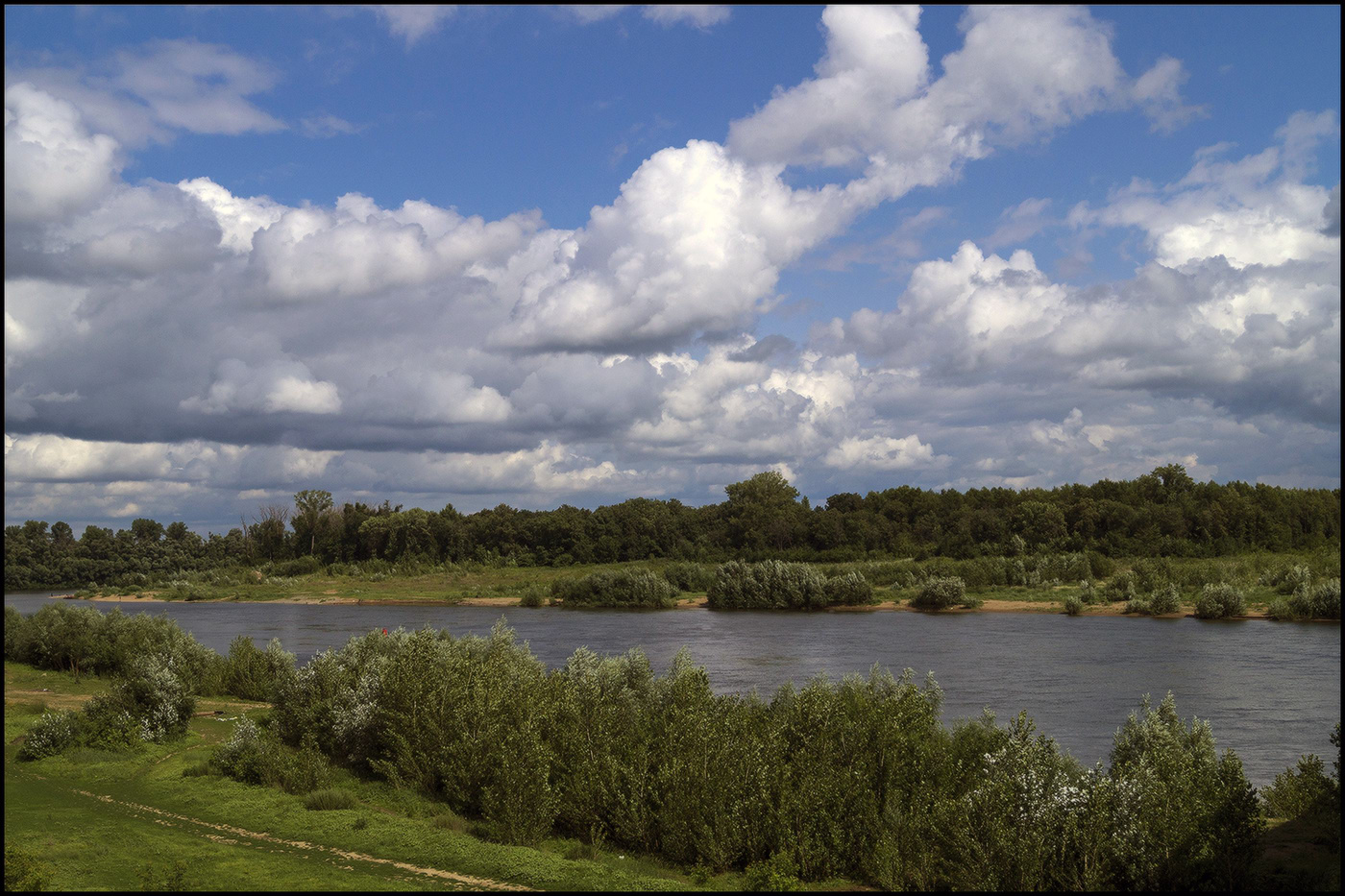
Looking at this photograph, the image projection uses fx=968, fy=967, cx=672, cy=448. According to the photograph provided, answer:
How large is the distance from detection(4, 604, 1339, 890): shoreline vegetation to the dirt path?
0.35ft

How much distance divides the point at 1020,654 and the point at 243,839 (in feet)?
129

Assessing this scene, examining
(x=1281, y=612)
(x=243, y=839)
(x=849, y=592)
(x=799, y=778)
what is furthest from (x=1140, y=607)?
(x=243, y=839)

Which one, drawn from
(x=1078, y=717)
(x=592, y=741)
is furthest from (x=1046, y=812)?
(x=1078, y=717)

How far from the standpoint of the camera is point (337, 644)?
187ft

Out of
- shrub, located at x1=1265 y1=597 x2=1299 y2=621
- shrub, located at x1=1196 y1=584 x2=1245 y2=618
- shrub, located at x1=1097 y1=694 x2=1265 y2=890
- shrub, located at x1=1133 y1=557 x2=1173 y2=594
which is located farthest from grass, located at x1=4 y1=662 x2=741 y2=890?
shrub, located at x1=1133 y1=557 x2=1173 y2=594

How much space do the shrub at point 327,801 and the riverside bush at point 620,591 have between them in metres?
62.6

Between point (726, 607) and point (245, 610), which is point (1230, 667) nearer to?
point (726, 607)

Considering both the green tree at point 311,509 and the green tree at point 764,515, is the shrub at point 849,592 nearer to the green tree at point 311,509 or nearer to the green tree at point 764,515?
the green tree at point 764,515

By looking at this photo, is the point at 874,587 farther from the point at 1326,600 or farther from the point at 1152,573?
the point at 1326,600

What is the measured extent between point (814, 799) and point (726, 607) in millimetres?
64419

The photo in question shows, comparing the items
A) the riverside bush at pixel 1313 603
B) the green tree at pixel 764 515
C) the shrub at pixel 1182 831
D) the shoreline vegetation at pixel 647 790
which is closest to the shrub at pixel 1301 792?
the shoreline vegetation at pixel 647 790

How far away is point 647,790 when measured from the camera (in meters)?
20.3

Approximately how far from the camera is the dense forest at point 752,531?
77375mm

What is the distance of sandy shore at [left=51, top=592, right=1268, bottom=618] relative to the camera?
6762 centimetres
